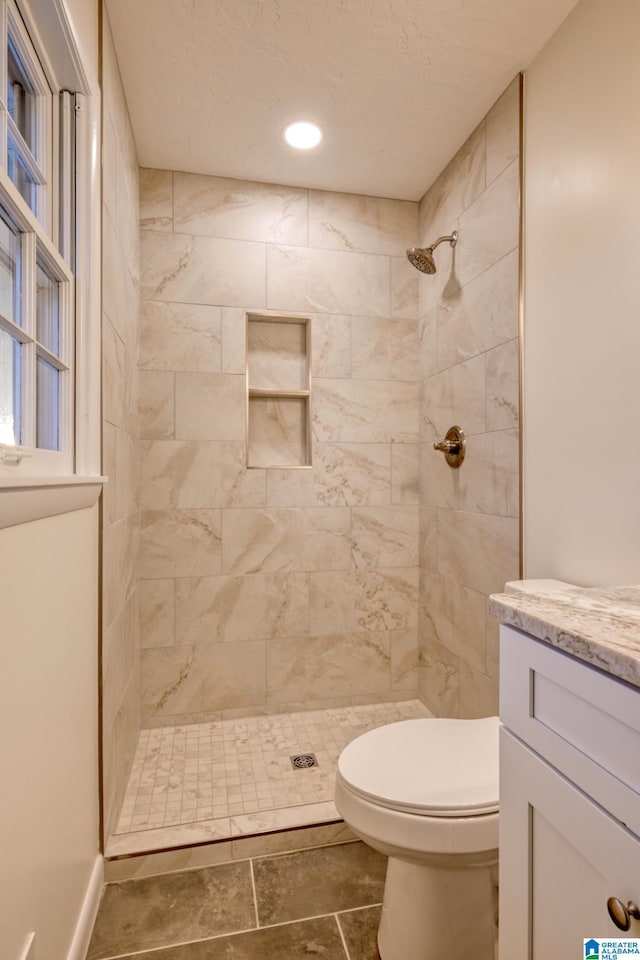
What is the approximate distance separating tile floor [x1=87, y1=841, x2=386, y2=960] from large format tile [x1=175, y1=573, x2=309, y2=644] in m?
0.93

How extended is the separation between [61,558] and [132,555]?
3.23 feet

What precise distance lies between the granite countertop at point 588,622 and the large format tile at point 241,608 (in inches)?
59.7

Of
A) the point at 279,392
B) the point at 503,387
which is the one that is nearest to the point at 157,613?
the point at 279,392

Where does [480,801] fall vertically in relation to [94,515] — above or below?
below

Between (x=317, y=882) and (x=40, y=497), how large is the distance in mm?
1387

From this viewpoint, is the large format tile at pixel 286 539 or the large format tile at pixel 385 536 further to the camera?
the large format tile at pixel 385 536

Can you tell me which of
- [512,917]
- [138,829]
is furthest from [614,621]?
[138,829]

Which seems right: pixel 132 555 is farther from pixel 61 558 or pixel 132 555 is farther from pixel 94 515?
pixel 61 558

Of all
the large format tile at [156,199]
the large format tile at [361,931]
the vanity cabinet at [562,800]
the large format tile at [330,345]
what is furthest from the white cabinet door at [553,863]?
the large format tile at [156,199]

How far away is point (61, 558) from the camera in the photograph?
1.09 m

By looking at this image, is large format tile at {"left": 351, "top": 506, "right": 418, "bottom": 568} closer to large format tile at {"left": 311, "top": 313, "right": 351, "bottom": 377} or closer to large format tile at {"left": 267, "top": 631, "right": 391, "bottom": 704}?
large format tile at {"left": 267, "top": 631, "right": 391, "bottom": 704}

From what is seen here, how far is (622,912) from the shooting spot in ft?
2.01

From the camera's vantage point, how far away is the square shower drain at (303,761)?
77.6 inches

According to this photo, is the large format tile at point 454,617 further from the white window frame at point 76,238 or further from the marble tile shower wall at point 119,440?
the white window frame at point 76,238
